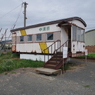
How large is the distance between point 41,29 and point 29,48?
249 cm

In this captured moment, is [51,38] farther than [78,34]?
Yes

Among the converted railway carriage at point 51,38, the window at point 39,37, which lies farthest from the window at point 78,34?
the window at point 39,37

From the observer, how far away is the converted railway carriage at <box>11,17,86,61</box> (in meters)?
8.84

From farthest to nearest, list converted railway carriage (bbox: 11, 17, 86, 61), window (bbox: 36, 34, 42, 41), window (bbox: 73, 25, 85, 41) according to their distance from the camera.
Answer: window (bbox: 36, 34, 42, 41)
window (bbox: 73, 25, 85, 41)
converted railway carriage (bbox: 11, 17, 86, 61)

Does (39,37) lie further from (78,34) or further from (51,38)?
(78,34)

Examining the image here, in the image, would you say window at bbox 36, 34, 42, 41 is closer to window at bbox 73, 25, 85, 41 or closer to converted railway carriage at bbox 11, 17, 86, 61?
converted railway carriage at bbox 11, 17, 86, 61

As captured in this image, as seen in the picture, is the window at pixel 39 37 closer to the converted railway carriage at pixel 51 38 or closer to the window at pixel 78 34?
the converted railway carriage at pixel 51 38

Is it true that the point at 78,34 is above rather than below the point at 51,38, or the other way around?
above

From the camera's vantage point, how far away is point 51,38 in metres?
9.81

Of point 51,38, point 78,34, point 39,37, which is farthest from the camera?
point 39,37

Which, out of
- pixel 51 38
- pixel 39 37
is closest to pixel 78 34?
pixel 51 38

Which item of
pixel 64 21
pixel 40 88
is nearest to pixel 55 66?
pixel 40 88

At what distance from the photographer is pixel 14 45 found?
13398 mm

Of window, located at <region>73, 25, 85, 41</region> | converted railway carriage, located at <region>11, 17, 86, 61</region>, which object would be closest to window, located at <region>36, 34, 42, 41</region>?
converted railway carriage, located at <region>11, 17, 86, 61</region>
